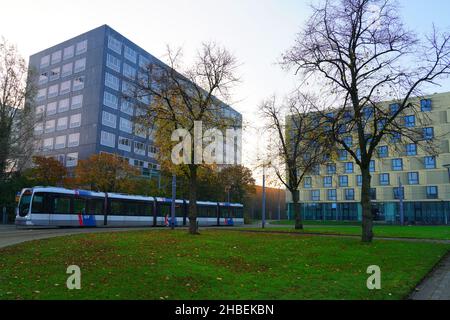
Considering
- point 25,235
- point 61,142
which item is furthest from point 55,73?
point 25,235

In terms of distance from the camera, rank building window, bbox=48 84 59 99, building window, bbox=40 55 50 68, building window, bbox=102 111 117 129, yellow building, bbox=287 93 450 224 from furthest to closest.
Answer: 1. building window, bbox=40 55 50 68
2. building window, bbox=48 84 59 99
3. yellow building, bbox=287 93 450 224
4. building window, bbox=102 111 117 129

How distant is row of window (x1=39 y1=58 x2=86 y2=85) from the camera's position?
67.2 metres

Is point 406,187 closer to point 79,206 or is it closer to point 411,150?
point 411,150

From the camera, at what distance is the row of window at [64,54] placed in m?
68.1

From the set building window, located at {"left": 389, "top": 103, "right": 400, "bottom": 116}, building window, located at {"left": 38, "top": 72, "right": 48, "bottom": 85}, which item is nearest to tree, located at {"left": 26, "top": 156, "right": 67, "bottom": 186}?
building window, located at {"left": 38, "top": 72, "right": 48, "bottom": 85}

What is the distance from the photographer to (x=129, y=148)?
6900 centimetres

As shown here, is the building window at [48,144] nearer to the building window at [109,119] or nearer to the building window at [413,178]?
the building window at [109,119]

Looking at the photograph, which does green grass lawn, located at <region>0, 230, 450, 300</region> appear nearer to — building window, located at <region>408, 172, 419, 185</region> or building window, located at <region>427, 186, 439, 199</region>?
building window, located at <region>427, 186, 439, 199</region>

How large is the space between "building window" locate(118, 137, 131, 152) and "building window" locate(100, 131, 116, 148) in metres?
1.48

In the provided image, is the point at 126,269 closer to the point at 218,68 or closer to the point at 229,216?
the point at 218,68

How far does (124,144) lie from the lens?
68.0m

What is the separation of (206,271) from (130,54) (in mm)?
67702
